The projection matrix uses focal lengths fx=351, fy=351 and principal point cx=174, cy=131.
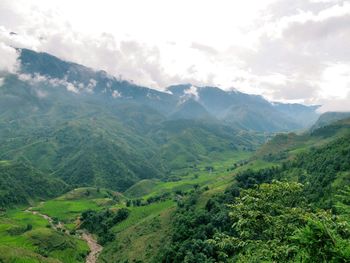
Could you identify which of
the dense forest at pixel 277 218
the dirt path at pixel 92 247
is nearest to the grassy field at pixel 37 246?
the dirt path at pixel 92 247

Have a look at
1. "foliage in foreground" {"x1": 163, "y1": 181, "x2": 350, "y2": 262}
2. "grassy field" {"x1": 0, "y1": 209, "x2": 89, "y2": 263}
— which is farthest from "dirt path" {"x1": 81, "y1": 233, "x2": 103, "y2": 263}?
"foliage in foreground" {"x1": 163, "y1": 181, "x2": 350, "y2": 262}

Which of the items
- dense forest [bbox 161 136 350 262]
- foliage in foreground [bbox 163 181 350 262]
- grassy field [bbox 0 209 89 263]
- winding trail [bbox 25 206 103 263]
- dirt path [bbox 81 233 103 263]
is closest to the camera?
foliage in foreground [bbox 163 181 350 262]

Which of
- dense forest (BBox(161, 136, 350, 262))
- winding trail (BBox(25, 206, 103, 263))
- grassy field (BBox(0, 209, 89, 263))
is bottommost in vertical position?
winding trail (BBox(25, 206, 103, 263))

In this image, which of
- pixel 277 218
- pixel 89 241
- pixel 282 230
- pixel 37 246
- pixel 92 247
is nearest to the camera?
pixel 282 230

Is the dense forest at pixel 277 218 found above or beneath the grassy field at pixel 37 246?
above

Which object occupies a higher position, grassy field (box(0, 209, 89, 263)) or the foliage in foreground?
the foliage in foreground

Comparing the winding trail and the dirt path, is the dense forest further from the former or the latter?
the winding trail

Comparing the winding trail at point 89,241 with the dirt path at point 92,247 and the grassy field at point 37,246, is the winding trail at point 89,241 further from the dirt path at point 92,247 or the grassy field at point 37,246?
the grassy field at point 37,246

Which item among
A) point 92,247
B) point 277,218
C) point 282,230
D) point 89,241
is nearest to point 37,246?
point 92,247

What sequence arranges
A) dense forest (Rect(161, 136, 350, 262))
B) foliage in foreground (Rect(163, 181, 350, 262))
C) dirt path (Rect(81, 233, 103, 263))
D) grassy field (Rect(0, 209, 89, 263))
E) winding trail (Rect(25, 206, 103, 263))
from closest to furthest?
foliage in foreground (Rect(163, 181, 350, 262)) → dense forest (Rect(161, 136, 350, 262)) → grassy field (Rect(0, 209, 89, 263)) → dirt path (Rect(81, 233, 103, 263)) → winding trail (Rect(25, 206, 103, 263))

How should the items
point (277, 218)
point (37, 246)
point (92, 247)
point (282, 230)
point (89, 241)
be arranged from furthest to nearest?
point (89, 241) → point (92, 247) → point (37, 246) → point (277, 218) → point (282, 230)

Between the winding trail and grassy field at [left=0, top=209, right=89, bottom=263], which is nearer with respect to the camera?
grassy field at [left=0, top=209, right=89, bottom=263]

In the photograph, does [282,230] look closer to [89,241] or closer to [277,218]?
[277,218]

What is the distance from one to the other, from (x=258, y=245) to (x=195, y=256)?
2808 inches
